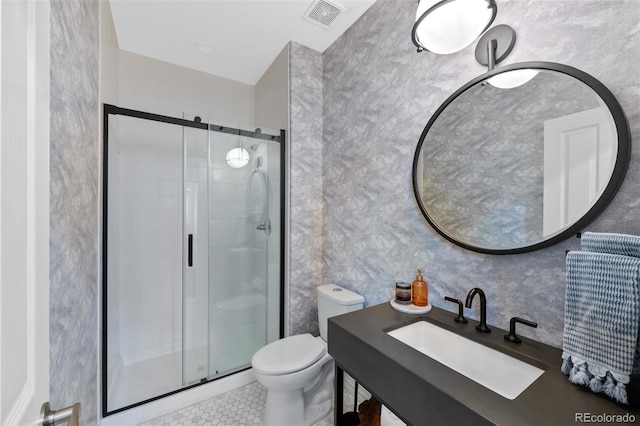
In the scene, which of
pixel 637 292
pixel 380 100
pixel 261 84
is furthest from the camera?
pixel 261 84

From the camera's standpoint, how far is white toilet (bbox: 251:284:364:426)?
4.83ft

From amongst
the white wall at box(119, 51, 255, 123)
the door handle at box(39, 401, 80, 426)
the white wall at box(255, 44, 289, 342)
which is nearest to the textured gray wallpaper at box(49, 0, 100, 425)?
the door handle at box(39, 401, 80, 426)

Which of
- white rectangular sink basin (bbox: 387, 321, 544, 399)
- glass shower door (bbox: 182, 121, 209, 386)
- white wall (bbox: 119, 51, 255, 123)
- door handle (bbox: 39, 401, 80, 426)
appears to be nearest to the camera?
door handle (bbox: 39, 401, 80, 426)

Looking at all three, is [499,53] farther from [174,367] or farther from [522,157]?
[174,367]

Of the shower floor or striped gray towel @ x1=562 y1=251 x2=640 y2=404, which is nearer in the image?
striped gray towel @ x1=562 y1=251 x2=640 y2=404

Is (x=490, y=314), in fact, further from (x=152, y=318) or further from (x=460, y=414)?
(x=152, y=318)

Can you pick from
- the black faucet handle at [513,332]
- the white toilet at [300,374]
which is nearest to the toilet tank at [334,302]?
the white toilet at [300,374]

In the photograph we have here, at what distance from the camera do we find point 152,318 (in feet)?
7.64

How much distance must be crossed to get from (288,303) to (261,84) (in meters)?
2.05

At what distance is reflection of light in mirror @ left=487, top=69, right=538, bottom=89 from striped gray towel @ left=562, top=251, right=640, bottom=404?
68 centimetres

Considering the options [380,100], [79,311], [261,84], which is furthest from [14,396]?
[261,84]

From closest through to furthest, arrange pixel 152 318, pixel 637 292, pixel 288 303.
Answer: pixel 637 292 < pixel 288 303 < pixel 152 318
